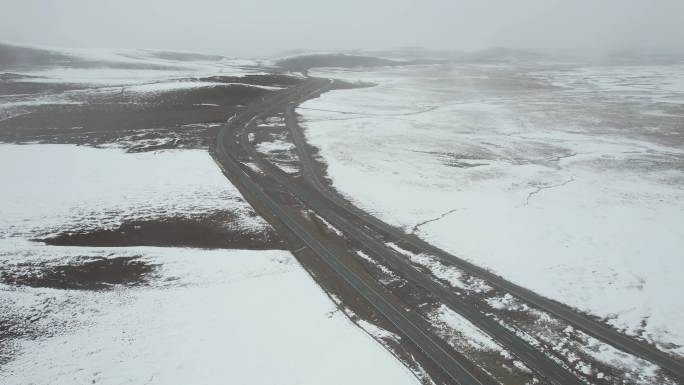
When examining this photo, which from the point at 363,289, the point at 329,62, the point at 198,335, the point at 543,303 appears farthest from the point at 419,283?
the point at 329,62

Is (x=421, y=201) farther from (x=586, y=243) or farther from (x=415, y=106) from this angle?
(x=415, y=106)

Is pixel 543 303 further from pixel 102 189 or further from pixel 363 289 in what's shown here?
Answer: pixel 102 189

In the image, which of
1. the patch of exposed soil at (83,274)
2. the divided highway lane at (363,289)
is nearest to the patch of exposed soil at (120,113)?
the divided highway lane at (363,289)

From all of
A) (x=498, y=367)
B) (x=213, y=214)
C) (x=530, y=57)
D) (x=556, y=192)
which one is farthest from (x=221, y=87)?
(x=530, y=57)

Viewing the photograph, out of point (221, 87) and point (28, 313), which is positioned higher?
point (221, 87)

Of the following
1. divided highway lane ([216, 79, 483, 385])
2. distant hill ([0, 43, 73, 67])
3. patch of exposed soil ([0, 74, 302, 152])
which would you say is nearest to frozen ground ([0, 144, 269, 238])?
divided highway lane ([216, 79, 483, 385])

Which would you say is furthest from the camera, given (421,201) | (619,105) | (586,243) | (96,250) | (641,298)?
(619,105)

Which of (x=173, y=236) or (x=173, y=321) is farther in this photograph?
(x=173, y=236)
